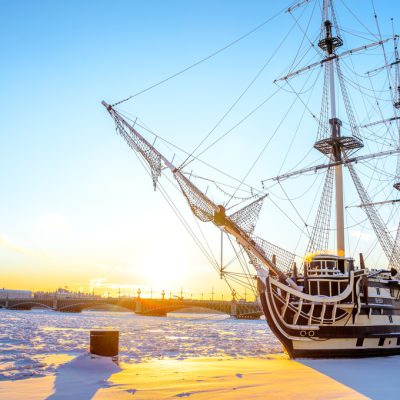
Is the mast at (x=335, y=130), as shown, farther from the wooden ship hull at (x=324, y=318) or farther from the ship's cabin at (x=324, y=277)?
the wooden ship hull at (x=324, y=318)

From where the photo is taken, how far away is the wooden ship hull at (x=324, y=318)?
76.2 feet

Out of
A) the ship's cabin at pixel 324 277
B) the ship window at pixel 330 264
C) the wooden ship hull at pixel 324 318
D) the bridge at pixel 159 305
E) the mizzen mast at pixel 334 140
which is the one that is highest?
the mizzen mast at pixel 334 140

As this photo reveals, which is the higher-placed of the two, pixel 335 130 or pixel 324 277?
pixel 335 130

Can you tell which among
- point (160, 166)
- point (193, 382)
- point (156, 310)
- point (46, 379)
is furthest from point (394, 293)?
point (156, 310)

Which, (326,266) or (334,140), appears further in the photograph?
(334,140)

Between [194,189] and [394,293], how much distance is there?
1471 centimetres

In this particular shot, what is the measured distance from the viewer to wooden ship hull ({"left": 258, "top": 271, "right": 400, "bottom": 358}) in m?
23.2

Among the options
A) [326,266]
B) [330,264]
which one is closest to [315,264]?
[326,266]

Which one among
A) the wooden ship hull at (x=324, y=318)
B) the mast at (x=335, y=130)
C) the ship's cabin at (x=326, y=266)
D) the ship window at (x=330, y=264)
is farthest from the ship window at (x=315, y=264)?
the mast at (x=335, y=130)

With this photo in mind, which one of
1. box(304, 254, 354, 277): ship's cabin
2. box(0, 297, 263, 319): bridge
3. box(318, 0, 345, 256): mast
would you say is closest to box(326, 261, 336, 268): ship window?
box(304, 254, 354, 277): ship's cabin

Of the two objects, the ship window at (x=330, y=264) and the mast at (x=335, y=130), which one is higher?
the mast at (x=335, y=130)

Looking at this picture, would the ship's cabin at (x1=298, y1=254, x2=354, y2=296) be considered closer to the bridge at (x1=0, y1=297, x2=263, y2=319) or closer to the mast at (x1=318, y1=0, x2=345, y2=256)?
the mast at (x1=318, y1=0, x2=345, y2=256)

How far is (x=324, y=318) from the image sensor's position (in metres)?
23.5

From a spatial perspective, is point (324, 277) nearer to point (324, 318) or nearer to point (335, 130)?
point (324, 318)
